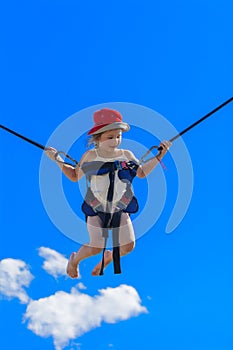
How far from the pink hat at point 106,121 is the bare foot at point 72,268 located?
1577mm

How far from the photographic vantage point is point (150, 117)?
881 cm

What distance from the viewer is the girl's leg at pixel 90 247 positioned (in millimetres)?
8789

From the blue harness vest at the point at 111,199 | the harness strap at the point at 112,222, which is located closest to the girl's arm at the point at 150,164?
the blue harness vest at the point at 111,199

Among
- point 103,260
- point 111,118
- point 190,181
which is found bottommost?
point 103,260

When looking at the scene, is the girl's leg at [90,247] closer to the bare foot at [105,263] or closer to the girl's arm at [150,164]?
the bare foot at [105,263]

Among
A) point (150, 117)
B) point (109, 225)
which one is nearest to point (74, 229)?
point (109, 225)

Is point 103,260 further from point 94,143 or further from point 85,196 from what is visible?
point 94,143

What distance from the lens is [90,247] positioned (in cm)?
895

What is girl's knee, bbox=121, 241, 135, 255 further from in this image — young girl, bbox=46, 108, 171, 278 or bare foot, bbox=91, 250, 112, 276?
bare foot, bbox=91, 250, 112, 276

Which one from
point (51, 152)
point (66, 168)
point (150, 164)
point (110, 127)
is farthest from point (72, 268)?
point (110, 127)

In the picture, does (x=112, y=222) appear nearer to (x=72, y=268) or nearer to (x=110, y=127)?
(x=72, y=268)

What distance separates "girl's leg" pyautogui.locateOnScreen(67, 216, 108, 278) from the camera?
8.79 m

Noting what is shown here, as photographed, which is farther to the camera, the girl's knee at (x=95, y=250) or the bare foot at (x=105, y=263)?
the bare foot at (x=105, y=263)

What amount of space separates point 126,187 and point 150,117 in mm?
858
